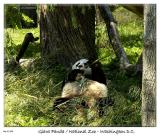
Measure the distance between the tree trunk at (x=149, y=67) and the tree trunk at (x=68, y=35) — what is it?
297 centimetres

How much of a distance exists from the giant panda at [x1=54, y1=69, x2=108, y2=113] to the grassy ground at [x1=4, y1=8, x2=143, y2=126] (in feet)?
0.65

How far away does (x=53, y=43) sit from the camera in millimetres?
8914

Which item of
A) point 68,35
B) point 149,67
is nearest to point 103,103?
point 149,67

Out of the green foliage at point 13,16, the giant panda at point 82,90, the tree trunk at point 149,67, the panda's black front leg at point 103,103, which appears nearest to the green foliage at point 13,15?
the green foliage at point 13,16

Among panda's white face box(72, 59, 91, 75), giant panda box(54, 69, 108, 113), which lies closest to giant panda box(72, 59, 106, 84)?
panda's white face box(72, 59, 91, 75)

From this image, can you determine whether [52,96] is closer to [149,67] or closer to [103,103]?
[103,103]

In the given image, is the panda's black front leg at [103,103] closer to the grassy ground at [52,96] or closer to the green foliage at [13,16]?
the grassy ground at [52,96]

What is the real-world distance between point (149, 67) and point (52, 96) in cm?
251

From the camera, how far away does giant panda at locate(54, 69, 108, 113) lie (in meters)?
7.09

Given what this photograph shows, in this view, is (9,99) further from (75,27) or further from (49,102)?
(75,27)

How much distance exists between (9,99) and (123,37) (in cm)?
554

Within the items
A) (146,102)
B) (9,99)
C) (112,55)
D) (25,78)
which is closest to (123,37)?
(112,55)

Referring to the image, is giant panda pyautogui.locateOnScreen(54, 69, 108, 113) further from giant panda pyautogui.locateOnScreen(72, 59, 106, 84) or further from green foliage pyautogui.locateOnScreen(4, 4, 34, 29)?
green foliage pyautogui.locateOnScreen(4, 4, 34, 29)

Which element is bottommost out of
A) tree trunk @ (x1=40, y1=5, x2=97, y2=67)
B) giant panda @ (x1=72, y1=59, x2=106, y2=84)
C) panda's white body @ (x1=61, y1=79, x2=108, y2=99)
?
panda's white body @ (x1=61, y1=79, x2=108, y2=99)
